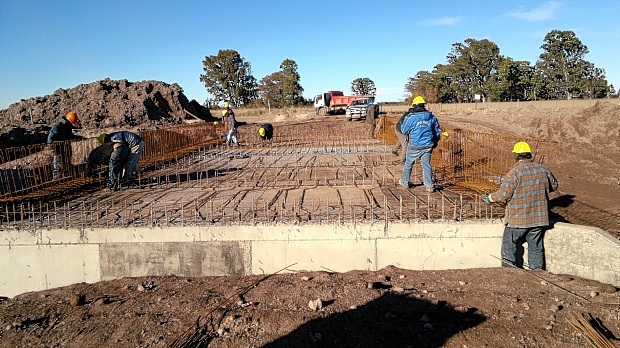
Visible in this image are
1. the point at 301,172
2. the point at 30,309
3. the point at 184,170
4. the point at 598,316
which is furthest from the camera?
the point at 184,170

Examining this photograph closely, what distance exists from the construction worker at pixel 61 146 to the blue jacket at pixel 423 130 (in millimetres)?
6592

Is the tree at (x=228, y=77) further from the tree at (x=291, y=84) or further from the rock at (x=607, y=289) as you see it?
the rock at (x=607, y=289)

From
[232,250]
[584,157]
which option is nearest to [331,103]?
[584,157]

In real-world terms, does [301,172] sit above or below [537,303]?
above

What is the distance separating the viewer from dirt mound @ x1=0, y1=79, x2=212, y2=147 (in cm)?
2134

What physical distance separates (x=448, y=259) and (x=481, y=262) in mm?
404

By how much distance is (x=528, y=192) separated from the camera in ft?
15.2

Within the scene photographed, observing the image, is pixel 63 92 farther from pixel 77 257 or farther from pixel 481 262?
pixel 481 262

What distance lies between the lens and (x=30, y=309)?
4.56 m

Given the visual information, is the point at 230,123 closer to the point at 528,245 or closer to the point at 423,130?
the point at 423,130

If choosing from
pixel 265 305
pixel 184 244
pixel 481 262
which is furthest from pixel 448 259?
pixel 184 244

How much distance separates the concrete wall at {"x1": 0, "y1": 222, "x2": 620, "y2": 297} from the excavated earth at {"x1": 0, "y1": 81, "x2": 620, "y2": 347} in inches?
6.7

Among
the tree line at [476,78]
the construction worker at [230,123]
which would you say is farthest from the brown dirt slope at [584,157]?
the tree line at [476,78]

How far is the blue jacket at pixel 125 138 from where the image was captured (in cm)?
732
